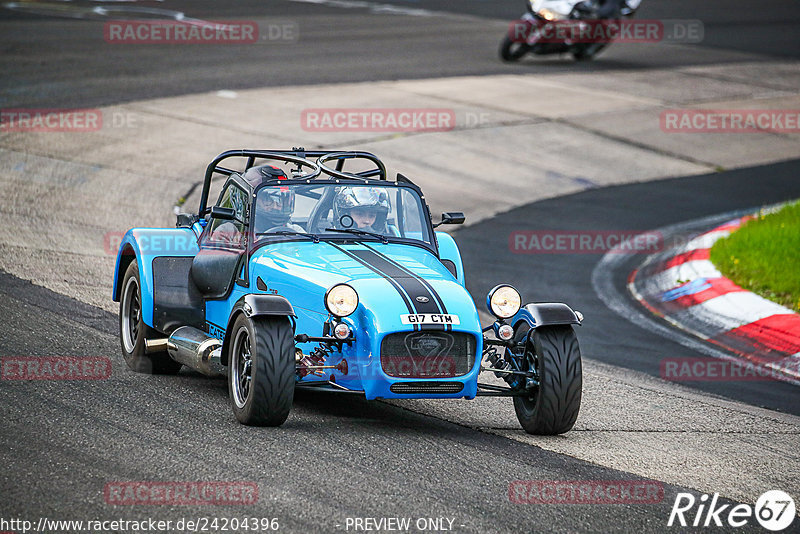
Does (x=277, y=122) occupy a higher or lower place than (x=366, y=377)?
higher

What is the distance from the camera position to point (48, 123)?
17109 millimetres

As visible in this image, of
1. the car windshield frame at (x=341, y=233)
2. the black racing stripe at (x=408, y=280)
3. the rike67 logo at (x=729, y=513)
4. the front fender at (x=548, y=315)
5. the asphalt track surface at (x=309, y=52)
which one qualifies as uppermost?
A: the asphalt track surface at (x=309, y=52)

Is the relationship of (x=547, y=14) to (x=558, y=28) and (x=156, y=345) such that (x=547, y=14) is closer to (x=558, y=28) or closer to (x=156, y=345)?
(x=558, y=28)

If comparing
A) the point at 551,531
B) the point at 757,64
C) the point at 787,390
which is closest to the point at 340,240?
the point at 551,531

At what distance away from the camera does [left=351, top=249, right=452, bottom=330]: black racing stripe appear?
7.03m

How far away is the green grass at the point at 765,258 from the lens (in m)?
11.5

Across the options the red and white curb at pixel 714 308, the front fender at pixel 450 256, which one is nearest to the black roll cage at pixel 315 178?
the front fender at pixel 450 256

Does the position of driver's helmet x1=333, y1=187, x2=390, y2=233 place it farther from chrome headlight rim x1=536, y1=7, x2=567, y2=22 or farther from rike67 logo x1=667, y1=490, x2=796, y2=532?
chrome headlight rim x1=536, y1=7, x2=567, y2=22

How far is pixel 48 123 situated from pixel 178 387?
33.5 ft

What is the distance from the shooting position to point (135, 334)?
9.03 meters

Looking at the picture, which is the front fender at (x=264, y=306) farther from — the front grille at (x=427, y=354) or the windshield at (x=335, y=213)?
the windshield at (x=335, y=213)

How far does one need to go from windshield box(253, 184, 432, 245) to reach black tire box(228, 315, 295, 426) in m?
1.28

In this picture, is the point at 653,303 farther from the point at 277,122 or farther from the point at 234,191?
the point at 277,122

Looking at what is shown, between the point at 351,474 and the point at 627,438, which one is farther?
the point at 627,438
